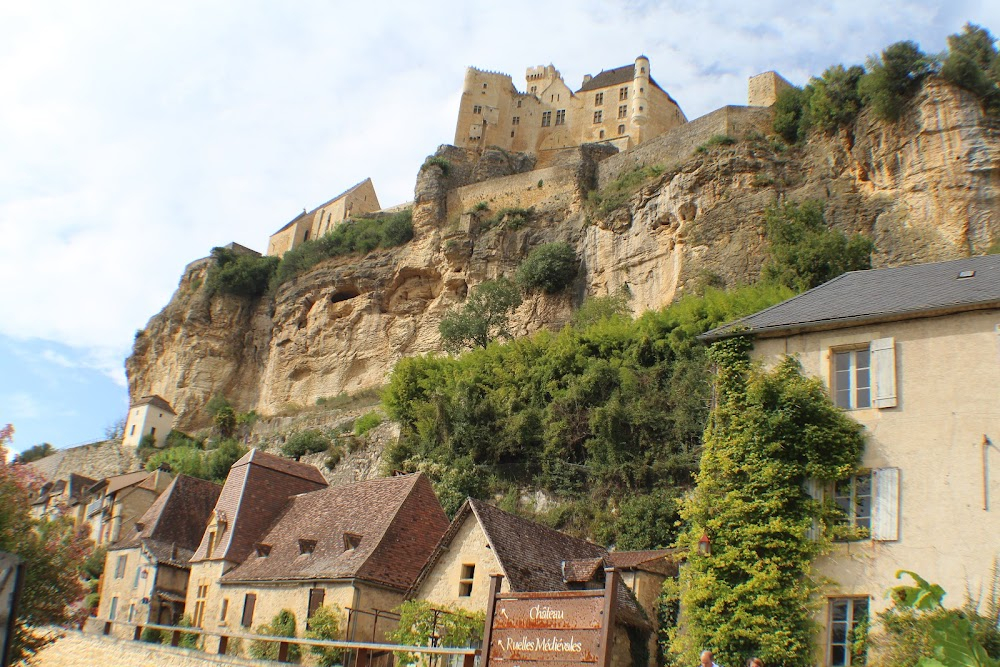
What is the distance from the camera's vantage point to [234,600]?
2333 centimetres

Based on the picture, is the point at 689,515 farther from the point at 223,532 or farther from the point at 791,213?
the point at 791,213

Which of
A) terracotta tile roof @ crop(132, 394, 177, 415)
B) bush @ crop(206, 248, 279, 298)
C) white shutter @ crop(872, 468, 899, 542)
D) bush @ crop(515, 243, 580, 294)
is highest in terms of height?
bush @ crop(206, 248, 279, 298)

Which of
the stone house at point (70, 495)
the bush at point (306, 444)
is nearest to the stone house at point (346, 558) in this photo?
the bush at point (306, 444)

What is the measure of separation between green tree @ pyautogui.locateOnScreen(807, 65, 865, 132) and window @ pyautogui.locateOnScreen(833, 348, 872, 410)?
Result: 74.4 feet

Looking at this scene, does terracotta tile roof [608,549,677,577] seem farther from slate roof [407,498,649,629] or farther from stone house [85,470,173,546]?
stone house [85,470,173,546]

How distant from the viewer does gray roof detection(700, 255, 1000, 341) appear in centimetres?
1447

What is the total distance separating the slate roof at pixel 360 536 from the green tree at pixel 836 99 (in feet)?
71.5

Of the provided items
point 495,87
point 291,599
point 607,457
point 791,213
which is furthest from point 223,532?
point 495,87

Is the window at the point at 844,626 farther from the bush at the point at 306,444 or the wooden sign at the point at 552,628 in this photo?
the bush at the point at 306,444

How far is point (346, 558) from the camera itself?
70.4 feet

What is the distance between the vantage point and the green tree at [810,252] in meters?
29.0

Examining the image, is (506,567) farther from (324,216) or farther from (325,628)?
(324,216)

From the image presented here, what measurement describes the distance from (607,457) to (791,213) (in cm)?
1209

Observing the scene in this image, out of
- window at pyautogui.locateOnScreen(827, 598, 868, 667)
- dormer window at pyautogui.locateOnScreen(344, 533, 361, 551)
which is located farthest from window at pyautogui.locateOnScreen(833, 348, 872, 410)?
dormer window at pyautogui.locateOnScreen(344, 533, 361, 551)
